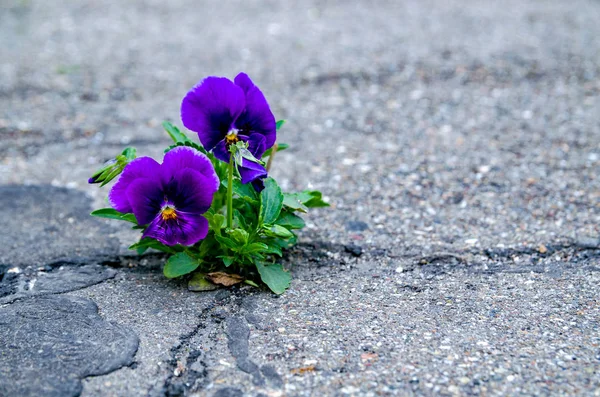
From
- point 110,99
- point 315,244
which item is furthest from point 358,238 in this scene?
point 110,99

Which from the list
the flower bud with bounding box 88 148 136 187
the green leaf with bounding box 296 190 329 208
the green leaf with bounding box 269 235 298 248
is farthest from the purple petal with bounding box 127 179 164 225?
the green leaf with bounding box 296 190 329 208

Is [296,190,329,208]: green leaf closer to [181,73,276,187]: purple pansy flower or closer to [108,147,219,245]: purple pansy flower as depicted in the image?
[181,73,276,187]: purple pansy flower

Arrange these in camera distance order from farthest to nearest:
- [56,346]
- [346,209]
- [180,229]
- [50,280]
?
[346,209] → [50,280] → [180,229] → [56,346]

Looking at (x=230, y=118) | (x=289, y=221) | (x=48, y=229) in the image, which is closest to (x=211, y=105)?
(x=230, y=118)

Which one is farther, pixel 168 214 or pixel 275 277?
pixel 275 277

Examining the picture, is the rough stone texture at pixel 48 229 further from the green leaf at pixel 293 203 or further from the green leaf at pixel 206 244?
the green leaf at pixel 293 203

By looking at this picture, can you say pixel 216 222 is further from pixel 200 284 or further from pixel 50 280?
pixel 50 280
